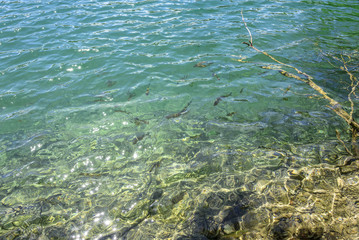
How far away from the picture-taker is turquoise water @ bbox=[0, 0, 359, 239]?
360cm

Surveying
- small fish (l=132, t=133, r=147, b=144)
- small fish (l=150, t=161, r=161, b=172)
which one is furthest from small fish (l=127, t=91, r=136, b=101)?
small fish (l=150, t=161, r=161, b=172)

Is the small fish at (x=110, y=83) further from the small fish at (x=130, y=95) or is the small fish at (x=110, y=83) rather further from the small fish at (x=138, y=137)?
the small fish at (x=138, y=137)

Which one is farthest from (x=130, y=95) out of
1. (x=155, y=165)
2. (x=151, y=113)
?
(x=155, y=165)

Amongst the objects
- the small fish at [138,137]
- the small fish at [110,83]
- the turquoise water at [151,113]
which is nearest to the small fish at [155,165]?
the turquoise water at [151,113]

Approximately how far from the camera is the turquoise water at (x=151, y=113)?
11.8ft

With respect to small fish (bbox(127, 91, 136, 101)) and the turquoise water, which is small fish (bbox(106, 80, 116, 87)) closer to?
the turquoise water

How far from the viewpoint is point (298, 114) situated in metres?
5.16

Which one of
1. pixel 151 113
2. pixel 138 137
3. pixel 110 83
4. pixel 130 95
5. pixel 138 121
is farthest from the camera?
pixel 110 83

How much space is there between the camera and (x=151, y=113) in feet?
18.5

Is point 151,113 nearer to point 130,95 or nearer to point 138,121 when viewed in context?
point 138,121

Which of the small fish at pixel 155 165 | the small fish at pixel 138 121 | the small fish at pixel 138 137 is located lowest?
the small fish at pixel 155 165

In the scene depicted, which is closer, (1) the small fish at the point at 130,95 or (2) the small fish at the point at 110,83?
(1) the small fish at the point at 130,95

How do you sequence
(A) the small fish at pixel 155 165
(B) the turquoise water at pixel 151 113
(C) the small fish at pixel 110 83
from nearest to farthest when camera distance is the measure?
(B) the turquoise water at pixel 151 113 → (A) the small fish at pixel 155 165 → (C) the small fish at pixel 110 83

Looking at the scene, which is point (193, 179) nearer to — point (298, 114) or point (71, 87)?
point (298, 114)
